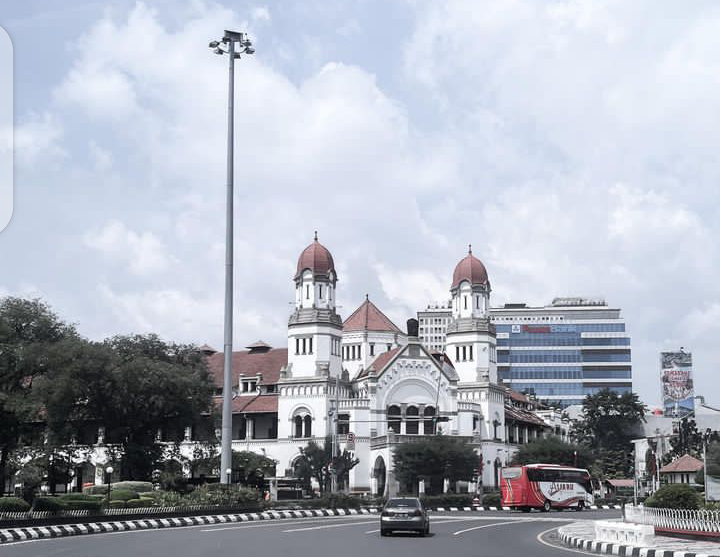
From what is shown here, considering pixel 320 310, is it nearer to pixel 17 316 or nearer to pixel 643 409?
pixel 17 316

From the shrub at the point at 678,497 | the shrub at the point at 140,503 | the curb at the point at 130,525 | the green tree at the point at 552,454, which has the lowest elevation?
the curb at the point at 130,525

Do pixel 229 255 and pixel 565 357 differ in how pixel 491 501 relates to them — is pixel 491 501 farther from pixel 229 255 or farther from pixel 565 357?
pixel 565 357

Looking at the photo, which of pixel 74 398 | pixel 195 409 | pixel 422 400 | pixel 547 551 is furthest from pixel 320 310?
pixel 547 551

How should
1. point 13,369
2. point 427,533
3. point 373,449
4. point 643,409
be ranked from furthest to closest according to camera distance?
point 643,409
point 373,449
point 13,369
point 427,533

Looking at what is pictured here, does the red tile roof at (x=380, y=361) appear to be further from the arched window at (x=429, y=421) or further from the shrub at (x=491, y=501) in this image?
the shrub at (x=491, y=501)

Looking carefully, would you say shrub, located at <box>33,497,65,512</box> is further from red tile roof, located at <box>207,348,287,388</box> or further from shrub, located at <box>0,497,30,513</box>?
red tile roof, located at <box>207,348,287,388</box>

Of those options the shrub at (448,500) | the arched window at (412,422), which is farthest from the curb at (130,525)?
the arched window at (412,422)

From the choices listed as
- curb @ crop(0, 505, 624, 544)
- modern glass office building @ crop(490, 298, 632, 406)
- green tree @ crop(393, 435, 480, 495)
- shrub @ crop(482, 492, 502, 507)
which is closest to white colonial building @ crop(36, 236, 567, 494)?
green tree @ crop(393, 435, 480, 495)

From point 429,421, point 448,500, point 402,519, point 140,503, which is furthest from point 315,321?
point 402,519

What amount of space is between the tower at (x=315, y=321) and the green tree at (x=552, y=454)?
1755cm

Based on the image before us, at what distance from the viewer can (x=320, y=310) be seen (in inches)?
3393

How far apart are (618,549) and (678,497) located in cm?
509

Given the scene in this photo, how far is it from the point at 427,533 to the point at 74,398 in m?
38.1

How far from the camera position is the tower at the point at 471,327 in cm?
9062
